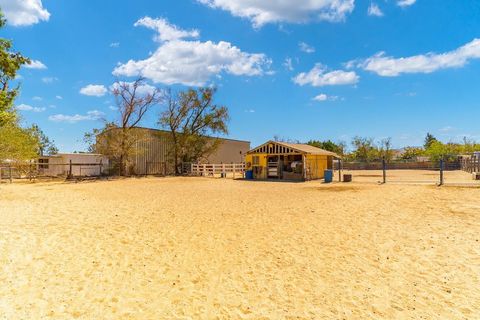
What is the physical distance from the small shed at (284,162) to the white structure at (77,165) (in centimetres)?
1575

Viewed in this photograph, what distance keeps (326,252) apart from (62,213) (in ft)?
29.4

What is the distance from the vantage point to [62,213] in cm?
1081

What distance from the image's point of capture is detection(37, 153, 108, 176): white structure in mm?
31891

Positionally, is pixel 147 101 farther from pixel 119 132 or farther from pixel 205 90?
pixel 205 90

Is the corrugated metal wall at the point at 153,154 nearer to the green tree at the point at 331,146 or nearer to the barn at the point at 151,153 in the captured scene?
the barn at the point at 151,153

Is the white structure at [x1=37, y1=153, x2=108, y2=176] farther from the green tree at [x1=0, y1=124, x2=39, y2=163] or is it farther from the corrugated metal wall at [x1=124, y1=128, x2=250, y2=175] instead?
the green tree at [x1=0, y1=124, x2=39, y2=163]

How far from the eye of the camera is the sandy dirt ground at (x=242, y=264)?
4617mm

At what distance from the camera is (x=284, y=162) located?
2745 centimetres

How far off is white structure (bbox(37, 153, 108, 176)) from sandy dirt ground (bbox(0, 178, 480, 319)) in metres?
22.2

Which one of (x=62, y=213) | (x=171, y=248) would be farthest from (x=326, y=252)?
(x=62, y=213)

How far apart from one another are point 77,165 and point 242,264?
30790 millimetres

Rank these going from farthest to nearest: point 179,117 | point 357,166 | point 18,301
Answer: point 357,166 < point 179,117 < point 18,301

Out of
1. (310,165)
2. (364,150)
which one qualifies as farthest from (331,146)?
(310,165)

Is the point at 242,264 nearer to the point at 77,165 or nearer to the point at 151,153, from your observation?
the point at 151,153
